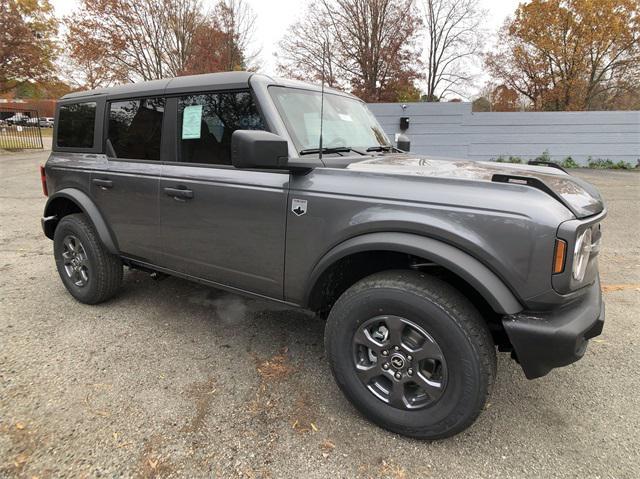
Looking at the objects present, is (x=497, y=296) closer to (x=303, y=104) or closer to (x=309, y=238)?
(x=309, y=238)

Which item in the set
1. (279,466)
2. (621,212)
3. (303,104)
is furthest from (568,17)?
(279,466)

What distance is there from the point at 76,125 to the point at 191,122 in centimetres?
160

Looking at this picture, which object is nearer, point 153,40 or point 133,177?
point 133,177

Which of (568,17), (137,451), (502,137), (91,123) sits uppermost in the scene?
(568,17)

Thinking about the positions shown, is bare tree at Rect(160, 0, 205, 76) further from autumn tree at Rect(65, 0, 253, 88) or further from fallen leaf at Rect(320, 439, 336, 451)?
fallen leaf at Rect(320, 439, 336, 451)

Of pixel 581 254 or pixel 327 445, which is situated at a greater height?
pixel 581 254

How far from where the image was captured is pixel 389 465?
2.05 metres

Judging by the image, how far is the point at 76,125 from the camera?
3842mm

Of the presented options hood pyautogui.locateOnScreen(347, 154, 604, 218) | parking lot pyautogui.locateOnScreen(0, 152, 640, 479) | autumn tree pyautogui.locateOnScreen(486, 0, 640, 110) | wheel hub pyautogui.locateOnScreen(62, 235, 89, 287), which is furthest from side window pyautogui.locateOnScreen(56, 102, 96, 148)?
autumn tree pyautogui.locateOnScreen(486, 0, 640, 110)

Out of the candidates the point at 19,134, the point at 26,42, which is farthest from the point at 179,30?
the point at 19,134

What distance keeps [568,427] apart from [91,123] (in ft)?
13.8

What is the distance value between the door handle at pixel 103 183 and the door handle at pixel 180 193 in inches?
29.4

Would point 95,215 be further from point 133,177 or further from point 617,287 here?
point 617,287

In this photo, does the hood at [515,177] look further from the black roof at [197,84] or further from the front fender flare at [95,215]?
the front fender flare at [95,215]
